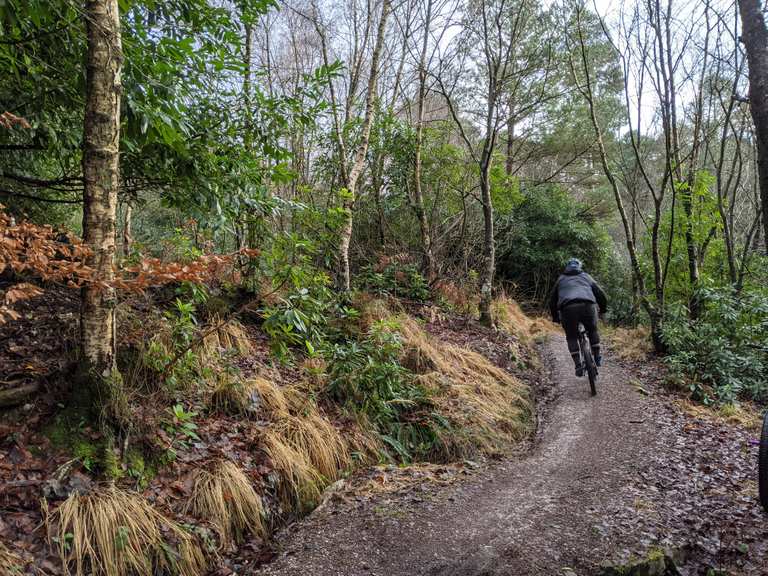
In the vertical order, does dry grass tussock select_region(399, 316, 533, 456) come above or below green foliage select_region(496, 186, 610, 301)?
below

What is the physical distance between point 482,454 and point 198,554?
3.10m

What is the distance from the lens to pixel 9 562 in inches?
91.4

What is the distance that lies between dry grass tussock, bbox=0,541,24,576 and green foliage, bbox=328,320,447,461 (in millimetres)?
3096

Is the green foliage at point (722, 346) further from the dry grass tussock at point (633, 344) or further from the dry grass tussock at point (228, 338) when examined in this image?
the dry grass tussock at point (228, 338)

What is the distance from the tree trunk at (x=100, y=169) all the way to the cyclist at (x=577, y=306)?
5.68 m

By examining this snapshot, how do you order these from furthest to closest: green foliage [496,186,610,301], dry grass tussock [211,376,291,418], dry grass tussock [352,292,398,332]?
green foliage [496,186,610,301] → dry grass tussock [352,292,398,332] → dry grass tussock [211,376,291,418]

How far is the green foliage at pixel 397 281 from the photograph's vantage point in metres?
9.23

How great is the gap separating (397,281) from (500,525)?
690 centimetres

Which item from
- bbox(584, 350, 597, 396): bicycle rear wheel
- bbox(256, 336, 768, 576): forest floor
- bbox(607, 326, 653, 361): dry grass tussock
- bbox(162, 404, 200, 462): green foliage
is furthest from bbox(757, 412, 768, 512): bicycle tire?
bbox(607, 326, 653, 361): dry grass tussock

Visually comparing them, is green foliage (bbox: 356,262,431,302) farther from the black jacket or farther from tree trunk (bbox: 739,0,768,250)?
tree trunk (bbox: 739,0,768,250)

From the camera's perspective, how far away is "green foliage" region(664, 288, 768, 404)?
6707 millimetres

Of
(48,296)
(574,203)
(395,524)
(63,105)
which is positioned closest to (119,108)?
(63,105)

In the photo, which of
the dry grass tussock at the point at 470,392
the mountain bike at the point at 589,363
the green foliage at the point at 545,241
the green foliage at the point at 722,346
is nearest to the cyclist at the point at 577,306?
the mountain bike at the point at 589,363

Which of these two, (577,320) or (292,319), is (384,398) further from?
(577,320)
